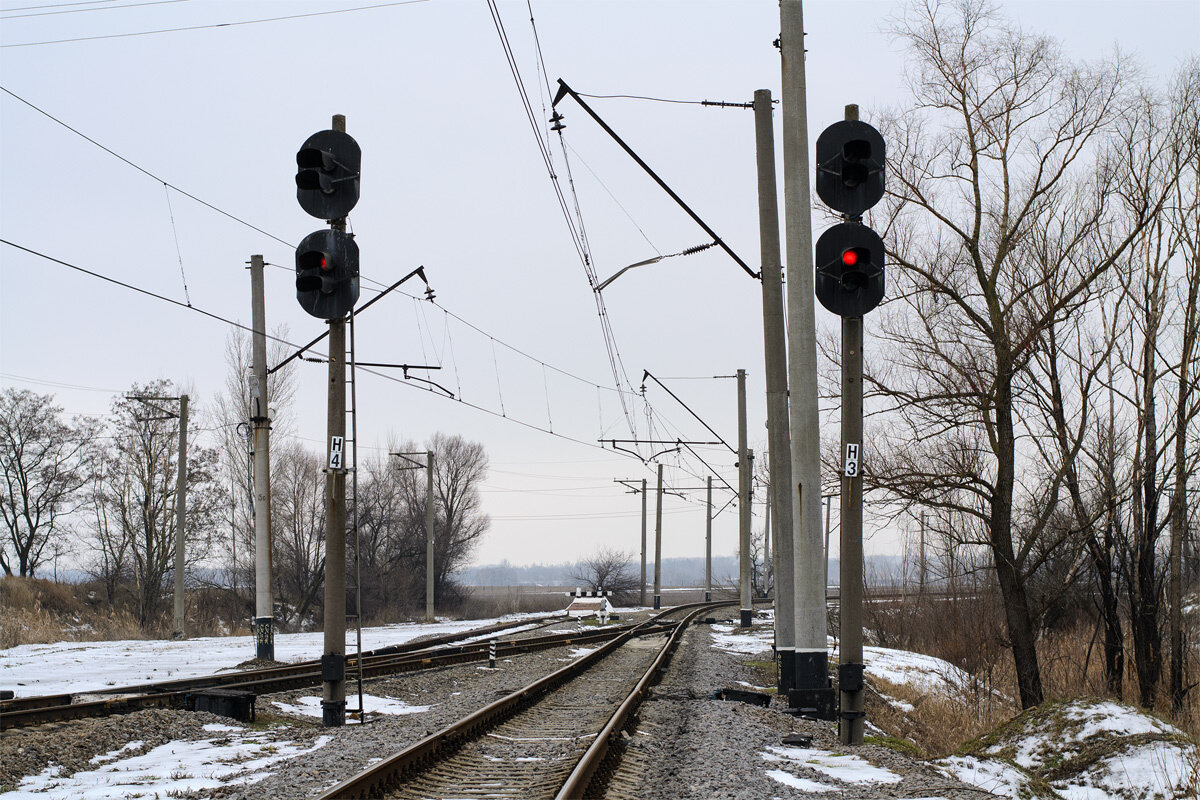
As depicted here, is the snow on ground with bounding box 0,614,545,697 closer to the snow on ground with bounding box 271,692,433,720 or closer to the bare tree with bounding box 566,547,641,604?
the snow on ground with bounding box 271,692,433,720

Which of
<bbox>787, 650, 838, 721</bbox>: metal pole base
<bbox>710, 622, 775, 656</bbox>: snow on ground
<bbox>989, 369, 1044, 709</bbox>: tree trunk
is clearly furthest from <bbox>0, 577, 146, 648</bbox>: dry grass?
<bbox>989, 369, 1044, 709</bbox>: tree trunk

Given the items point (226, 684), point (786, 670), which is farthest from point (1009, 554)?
point (226, 684)

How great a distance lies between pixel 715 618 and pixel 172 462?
25807mm

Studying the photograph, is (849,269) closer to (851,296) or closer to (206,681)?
(851,296)

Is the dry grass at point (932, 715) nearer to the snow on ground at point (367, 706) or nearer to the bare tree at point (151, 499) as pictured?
the snow on ground at point (367, 706)

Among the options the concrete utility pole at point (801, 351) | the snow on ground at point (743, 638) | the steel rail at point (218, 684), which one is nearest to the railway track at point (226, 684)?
the steel rail at point (218, 684)

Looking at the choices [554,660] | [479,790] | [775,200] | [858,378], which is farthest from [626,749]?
[554,660]

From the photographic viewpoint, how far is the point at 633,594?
257 ft

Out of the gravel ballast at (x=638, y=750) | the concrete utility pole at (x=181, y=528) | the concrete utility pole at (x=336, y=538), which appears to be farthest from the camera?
the concrete utility pole at (x=181, y=528)

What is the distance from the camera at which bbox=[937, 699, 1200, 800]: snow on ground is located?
9.97 meters

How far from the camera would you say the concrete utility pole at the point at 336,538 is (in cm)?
1246

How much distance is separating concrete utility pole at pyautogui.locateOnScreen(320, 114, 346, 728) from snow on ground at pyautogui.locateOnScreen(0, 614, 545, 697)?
205 inches

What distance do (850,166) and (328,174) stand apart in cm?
629

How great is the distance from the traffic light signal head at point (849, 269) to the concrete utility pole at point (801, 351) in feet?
9.29
